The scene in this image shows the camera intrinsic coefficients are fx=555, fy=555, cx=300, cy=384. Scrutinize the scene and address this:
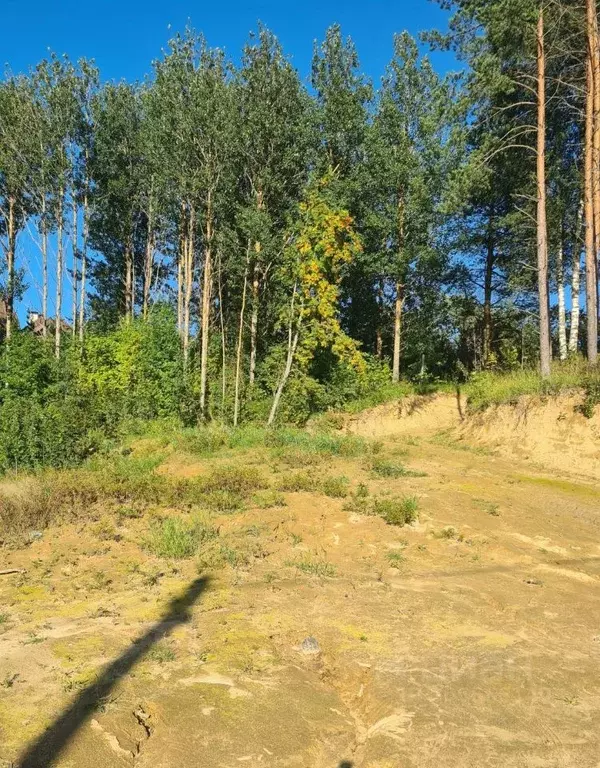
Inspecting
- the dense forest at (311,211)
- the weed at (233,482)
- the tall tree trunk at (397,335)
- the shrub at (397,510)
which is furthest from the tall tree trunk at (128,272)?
the shrub at (397,510)

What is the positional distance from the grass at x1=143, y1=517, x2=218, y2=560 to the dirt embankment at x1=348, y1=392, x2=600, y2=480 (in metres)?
9.37

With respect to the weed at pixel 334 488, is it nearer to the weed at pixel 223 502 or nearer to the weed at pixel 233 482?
the weed at pixel 233 482

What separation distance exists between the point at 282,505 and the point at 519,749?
18.5 ft

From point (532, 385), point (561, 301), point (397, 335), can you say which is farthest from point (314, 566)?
point (561, 301)

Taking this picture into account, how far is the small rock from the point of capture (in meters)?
4.55

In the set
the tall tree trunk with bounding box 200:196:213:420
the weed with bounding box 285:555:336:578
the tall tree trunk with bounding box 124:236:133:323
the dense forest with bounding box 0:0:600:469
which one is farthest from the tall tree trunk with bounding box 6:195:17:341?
the weed with bounding box 285:555:336:578

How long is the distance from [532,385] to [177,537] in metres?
11.4

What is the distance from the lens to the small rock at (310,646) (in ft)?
14.9

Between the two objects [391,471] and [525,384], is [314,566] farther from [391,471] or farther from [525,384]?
[525,384]

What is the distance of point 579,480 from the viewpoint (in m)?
12.2

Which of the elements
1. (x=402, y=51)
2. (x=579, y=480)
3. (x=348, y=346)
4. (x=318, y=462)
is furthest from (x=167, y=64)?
(x=579, y=480)

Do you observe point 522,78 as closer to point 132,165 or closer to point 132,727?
point 132,165

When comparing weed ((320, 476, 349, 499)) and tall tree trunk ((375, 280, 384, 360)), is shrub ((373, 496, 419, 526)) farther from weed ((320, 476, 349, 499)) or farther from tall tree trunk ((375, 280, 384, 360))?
tall tree trunk ((375, 280, 384, 360))

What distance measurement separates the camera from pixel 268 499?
8953mm
